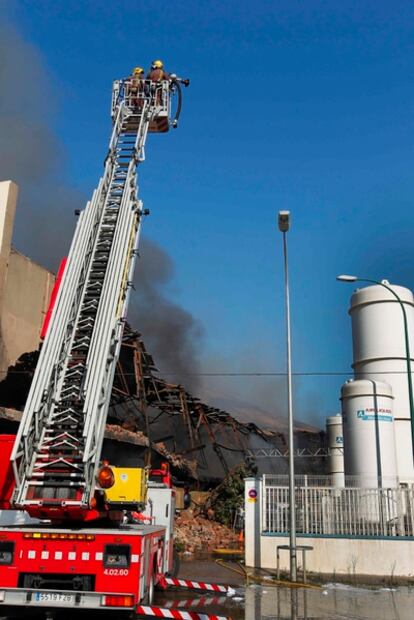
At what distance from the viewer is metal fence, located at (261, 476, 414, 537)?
15195 mm

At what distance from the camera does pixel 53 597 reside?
7926 mm

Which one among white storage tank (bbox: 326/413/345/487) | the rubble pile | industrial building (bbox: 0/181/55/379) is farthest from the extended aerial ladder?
white storage tank (bbox: 326/413/345/487)

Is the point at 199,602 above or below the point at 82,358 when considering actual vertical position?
below

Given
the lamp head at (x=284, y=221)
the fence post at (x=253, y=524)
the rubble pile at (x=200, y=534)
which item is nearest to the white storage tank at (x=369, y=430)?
the fence post at (x=253, y=524)

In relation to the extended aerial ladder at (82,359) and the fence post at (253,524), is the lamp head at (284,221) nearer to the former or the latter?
the extended aerial ladder at (82,359)

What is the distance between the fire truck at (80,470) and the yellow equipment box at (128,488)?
18 mm

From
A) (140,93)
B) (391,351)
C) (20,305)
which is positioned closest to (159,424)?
(20,305)

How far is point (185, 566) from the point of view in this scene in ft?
53.7

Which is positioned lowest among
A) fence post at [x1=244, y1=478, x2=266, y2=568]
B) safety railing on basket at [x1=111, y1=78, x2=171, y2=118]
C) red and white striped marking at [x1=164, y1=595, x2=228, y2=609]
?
red and white striped marking at [x1=164, y1=595, x2=228, y2=609]

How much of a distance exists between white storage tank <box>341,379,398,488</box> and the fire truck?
25.9 feet

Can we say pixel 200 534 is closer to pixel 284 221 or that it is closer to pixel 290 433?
pixel 290 433

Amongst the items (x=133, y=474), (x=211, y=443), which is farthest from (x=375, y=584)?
(x=211, y=443)

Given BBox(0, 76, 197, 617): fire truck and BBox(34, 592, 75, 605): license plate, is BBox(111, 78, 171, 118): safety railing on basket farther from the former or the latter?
BBox(34, 592, 75, 605): license plate

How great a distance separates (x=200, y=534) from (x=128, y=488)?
15431 mm
